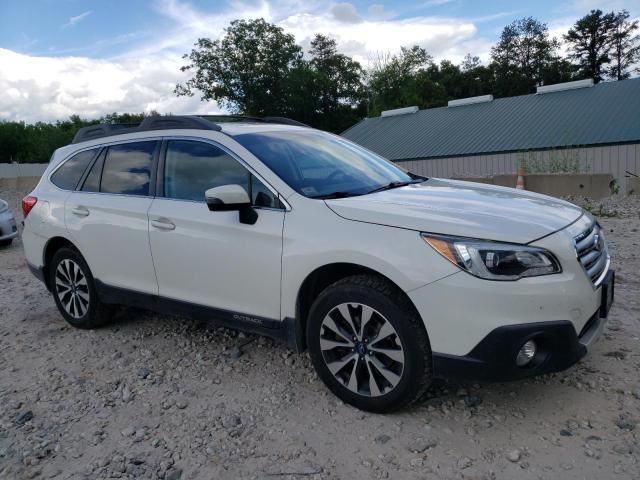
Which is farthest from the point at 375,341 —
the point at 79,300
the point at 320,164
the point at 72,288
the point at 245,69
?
the point at 245,69

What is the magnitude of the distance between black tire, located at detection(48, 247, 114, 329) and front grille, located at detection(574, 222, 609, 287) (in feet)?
12.3

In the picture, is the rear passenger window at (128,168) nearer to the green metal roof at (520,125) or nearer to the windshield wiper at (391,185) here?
the windshield wiper at (391,185)

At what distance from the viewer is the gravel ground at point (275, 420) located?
264cm

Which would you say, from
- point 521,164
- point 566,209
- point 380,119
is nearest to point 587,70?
point 380,119

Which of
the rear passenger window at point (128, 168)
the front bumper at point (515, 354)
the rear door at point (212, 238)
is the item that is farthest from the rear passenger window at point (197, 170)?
the front bumper at point (515, 354)

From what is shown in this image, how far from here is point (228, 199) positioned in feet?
10.6

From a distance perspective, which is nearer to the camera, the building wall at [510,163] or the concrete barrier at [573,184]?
the concrete barrier at [573,184]

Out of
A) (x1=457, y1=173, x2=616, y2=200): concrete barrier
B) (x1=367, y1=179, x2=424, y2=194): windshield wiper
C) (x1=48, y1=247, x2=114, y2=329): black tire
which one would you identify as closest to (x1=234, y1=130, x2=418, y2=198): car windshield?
(x1=367, y1=179, x2=424, y2=194): windshield wiper

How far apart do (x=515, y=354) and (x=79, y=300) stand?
3.74 m

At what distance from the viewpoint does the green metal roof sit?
30844 millimetres

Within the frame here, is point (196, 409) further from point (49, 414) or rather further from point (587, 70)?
point (587, 70)

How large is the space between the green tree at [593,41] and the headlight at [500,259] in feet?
247

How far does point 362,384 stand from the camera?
3066 millimetres

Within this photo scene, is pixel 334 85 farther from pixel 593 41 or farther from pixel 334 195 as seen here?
pixel 334 195
